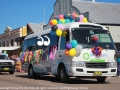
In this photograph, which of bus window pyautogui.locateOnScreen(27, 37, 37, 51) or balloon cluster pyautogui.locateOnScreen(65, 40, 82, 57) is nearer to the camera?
balloon cluster pyautogui.locateOnScreen(65, 40, 82, 57)

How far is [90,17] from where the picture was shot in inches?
1467

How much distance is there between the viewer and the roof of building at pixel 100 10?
123 ft

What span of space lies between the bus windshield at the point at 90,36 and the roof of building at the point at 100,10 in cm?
2206

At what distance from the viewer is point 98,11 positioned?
40.4 m

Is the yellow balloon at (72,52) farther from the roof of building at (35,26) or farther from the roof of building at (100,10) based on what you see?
the roof of building at (35,26)


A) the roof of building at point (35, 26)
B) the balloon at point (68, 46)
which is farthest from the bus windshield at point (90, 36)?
the roof of building at point (35, 26)

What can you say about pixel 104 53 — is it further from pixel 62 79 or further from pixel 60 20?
pixel 60 20

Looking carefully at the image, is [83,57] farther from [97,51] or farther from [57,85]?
[57,85]

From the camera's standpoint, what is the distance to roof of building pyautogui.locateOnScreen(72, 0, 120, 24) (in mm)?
37625

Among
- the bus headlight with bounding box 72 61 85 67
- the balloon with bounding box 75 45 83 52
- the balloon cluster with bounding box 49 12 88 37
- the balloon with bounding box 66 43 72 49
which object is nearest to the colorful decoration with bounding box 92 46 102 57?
the balloon with bounding box 75 45 83 52

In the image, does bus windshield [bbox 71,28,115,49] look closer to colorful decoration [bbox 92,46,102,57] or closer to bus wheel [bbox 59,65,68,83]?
colorful decoration [bbox 92,46,102,57]

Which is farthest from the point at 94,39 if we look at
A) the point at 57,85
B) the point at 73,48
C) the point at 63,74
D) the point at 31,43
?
the point at 31,43

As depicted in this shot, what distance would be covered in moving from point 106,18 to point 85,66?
1011 inches

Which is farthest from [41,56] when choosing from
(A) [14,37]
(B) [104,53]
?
(A) [14,37]
